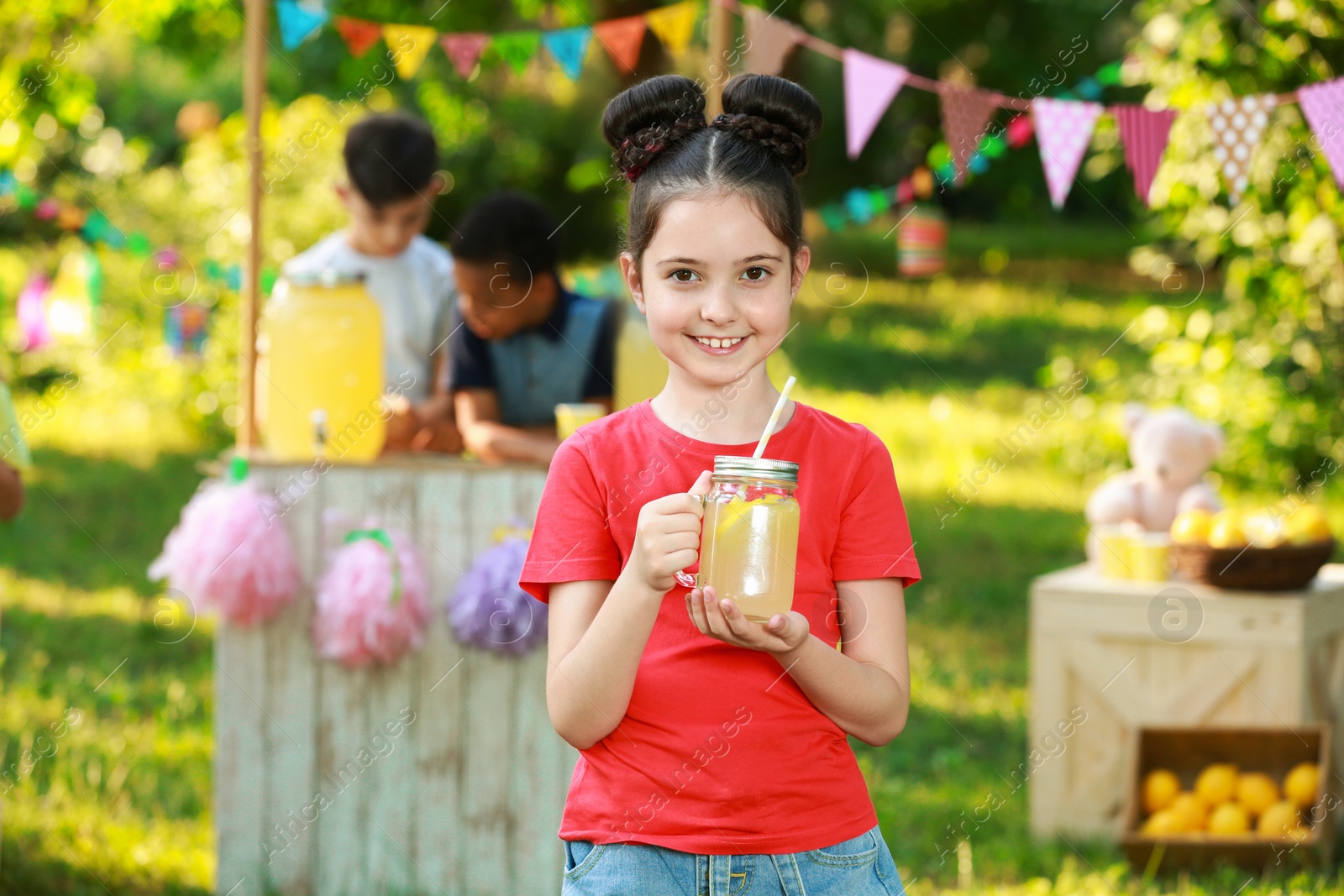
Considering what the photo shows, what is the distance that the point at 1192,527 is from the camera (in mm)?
4004

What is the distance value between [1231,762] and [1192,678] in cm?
25

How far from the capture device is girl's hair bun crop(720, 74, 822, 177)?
5.49 ft

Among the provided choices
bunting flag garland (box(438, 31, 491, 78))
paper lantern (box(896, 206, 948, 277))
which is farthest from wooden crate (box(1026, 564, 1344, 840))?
paper lantern (box(896, 206, 948, 277))

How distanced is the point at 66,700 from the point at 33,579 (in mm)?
1832

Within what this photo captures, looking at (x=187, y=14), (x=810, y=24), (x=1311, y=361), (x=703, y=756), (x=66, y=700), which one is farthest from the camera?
(x=810, y=24)

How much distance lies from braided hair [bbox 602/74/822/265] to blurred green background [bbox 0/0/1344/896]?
2.53 meters

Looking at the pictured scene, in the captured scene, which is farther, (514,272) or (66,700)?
(66,700)

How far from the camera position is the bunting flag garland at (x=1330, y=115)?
3.37 m

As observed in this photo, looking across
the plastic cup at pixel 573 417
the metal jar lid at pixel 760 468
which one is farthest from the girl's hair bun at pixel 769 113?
the plastic cup at pixel 573 417

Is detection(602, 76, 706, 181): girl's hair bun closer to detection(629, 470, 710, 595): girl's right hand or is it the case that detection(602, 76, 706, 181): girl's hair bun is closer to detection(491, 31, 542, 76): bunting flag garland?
detection(629, 470, 710, 595): girl's right hand

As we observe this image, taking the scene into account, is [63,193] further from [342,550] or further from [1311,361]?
→ [1311,361]

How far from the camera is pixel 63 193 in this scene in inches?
366

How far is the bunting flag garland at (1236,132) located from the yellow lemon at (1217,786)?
158 centimetres

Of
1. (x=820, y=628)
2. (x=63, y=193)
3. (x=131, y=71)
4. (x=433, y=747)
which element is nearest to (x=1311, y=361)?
(x=433, y=747)
